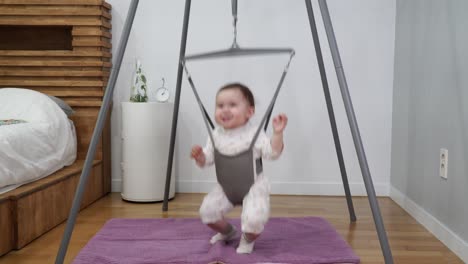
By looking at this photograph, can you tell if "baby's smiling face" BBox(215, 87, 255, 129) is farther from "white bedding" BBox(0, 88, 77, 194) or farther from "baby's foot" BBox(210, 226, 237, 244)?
"white bedding" BBox(0, 88, 77, 194)

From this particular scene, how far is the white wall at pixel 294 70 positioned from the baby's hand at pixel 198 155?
1.17 meters

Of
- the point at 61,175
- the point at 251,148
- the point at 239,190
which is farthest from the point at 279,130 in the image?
the point at 61,175

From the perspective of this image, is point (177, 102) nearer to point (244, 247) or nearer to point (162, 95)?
point (162, 95)

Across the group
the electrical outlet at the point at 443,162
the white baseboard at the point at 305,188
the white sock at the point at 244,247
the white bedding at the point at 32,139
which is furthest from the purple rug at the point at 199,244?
the white baseboard at the point at 305,188

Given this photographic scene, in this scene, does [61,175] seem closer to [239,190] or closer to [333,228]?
[239,190]

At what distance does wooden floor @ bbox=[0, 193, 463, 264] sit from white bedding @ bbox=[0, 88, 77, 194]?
0.29m

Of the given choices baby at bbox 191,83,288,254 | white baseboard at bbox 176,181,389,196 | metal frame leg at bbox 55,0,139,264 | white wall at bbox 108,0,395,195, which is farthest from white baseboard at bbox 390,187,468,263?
metal frame leg at bbox 55,0,139,264

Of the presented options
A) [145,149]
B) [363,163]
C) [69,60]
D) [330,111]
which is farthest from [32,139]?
[363,163]

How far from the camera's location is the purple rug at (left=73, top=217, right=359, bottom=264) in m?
1.65

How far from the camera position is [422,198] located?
7.52 ft

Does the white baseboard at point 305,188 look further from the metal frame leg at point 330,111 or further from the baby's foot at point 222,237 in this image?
the baby's foot at point 222,237

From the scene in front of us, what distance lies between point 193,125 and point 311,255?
4.77 ft

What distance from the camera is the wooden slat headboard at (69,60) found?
2.75 meters

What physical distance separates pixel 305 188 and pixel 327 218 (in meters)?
0.57
